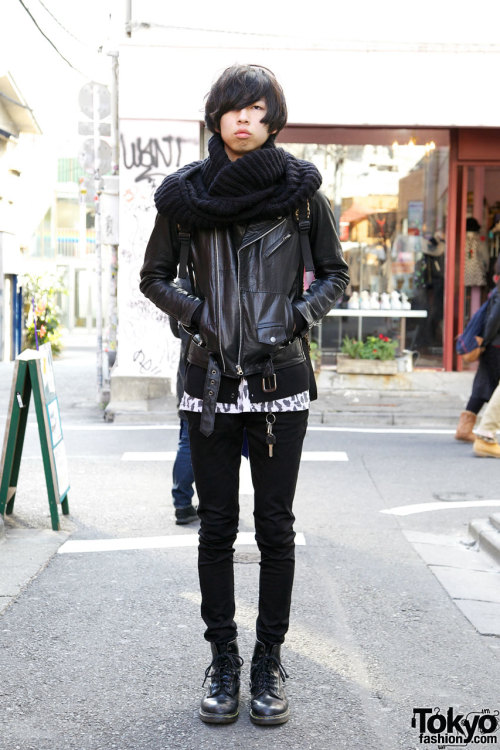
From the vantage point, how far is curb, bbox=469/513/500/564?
544 centimetres

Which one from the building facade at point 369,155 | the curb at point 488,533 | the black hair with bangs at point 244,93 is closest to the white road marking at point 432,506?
the curb at point 488,533

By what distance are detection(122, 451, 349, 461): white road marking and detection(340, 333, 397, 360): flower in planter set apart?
399cm

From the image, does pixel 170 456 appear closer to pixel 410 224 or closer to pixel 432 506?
pixel 432 506

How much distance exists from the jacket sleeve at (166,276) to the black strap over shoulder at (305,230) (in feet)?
1.22

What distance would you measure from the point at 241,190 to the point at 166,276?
422 millimetres

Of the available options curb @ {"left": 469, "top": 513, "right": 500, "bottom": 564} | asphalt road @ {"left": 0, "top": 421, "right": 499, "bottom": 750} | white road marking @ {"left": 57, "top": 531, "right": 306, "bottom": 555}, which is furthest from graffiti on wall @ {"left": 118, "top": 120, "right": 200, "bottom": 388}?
curb @ {"left": 469, "top": 513, "right": 500, "bottom": 564}

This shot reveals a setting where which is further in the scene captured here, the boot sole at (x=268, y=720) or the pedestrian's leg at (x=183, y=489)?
the pedestrian's leg at (x=183, y=489)

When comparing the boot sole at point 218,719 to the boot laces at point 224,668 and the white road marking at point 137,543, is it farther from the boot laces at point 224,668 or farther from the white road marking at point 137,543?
the white road marking at point 137,543

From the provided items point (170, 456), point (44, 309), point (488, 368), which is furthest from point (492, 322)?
point (44, 309)

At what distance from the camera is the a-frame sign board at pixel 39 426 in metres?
5.88

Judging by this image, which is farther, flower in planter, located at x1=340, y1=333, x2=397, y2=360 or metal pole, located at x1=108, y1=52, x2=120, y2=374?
metal pole, located at x1=108, y1=52, x2=120, y2=374

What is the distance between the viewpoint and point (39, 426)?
5934mm

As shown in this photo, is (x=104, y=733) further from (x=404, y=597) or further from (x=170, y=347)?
(x=170, y=347)

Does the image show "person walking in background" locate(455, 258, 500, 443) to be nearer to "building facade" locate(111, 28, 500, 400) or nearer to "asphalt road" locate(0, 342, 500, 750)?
"asphalt road" locate(0, 342, 500, 750)
